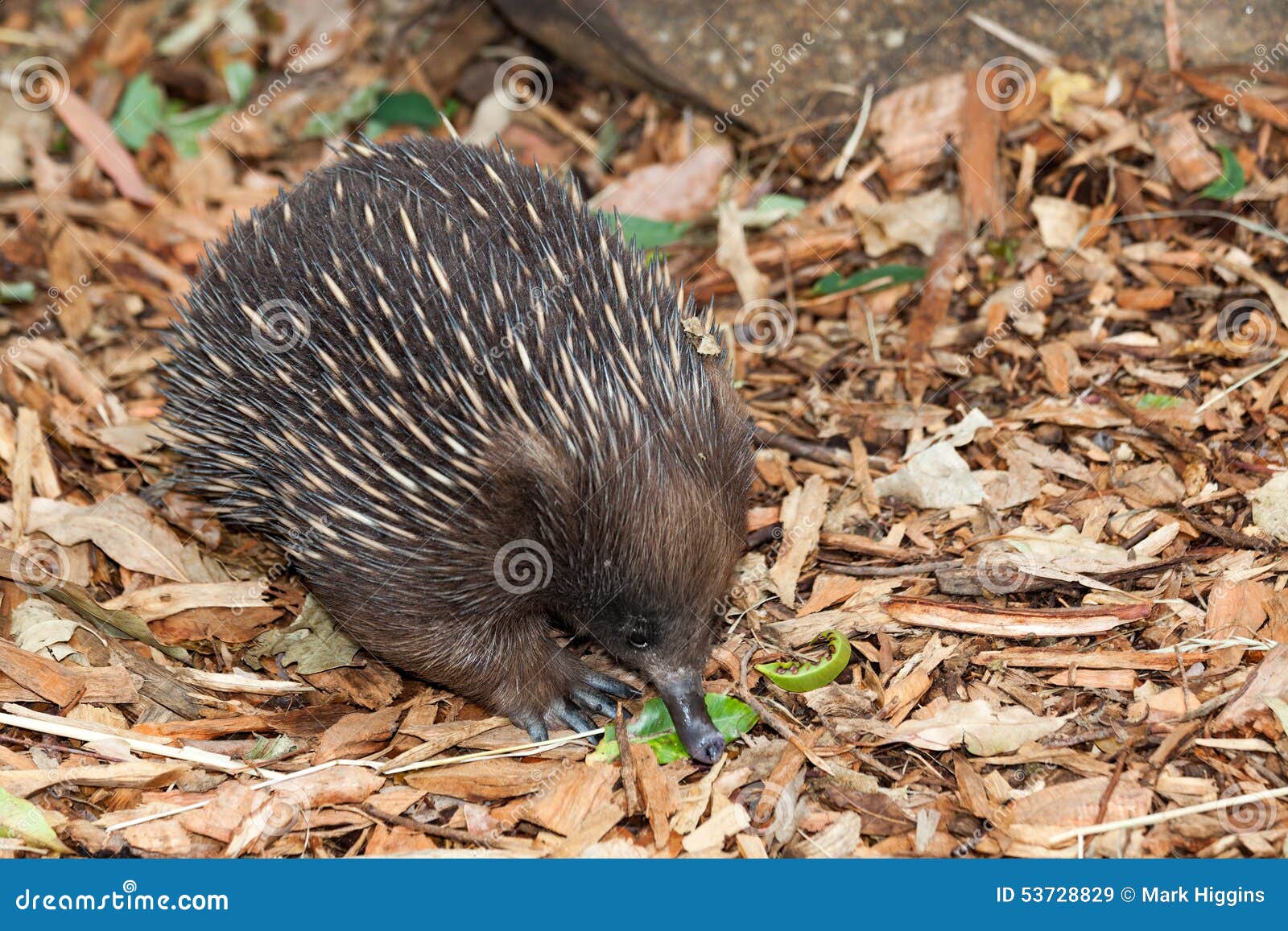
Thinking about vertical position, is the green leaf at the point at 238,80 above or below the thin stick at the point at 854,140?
below

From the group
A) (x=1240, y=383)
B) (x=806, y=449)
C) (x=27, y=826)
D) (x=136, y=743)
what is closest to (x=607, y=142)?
(x=806, y=449)

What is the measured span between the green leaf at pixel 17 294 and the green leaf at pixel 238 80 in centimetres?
172

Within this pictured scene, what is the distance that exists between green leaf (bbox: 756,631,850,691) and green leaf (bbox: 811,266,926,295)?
7.09 ft

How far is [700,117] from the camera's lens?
6.84 metres

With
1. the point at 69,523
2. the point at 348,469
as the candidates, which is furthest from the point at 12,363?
the point at 348,469

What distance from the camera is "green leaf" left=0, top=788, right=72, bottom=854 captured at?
3709 mm

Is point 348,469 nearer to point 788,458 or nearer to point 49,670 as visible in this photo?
point 49,670

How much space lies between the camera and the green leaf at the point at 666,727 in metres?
4.08

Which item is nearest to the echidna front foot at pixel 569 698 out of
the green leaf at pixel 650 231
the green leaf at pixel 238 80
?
the green leaf at pixel 650 231

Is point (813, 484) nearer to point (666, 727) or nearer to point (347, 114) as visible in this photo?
point (666, 727)

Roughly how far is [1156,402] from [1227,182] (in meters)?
1.31

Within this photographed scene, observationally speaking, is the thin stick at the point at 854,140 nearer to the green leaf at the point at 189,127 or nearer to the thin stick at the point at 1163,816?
the green leaf at the point at 189,127

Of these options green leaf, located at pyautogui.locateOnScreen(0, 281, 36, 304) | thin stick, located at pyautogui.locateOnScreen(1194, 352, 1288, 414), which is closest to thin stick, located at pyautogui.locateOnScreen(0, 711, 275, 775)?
green leaf, located at pyautogui.locateOnScreen(0, 281, 36, 304)

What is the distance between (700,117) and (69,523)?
375cm
